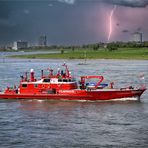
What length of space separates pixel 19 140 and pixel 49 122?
779 cm

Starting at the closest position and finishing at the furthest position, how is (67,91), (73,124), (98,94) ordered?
(73,124) < (98,94) < (67,91)

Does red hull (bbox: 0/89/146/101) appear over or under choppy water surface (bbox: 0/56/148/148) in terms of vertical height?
over

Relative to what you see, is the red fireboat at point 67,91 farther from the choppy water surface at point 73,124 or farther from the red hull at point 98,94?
the choppy water surface at point 73,124

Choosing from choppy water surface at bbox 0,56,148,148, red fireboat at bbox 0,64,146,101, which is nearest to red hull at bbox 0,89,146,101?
red fireboat at bbox 0,64,146,101

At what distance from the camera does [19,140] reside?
119 ft

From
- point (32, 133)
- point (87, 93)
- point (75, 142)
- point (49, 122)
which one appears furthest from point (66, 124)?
point (87, 93)

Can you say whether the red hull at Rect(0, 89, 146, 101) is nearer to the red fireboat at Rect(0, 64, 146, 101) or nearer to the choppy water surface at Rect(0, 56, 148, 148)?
the red fireboat at Rect(0, 64, 146, 101)

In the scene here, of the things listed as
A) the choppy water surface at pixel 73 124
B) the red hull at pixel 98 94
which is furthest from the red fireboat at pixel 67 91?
the choppy water surface at pixel 73 124

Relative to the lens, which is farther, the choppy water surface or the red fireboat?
the red fireboat

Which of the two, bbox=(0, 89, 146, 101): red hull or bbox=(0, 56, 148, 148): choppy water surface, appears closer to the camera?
bbox=(0, 56, 148, 148): choppy water surface

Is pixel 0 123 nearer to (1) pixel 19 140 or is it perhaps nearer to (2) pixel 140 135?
(1) pixel 19 140

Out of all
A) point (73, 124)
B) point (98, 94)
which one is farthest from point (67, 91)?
point (73, 124)

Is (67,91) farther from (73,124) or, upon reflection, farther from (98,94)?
(73,124)

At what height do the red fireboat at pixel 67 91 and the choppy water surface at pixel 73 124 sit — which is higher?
the red fireboat at pixel 67 91
